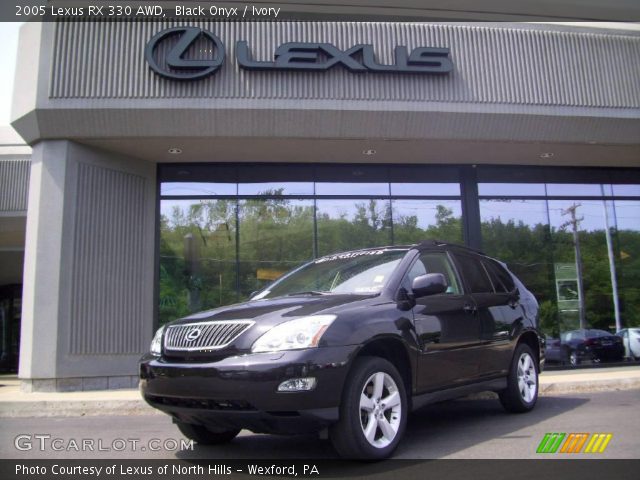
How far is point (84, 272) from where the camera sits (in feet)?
36.4

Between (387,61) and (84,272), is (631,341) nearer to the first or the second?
(387,61)

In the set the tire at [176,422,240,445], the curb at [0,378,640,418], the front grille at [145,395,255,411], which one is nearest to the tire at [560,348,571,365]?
the curb at [0,378,640,418]

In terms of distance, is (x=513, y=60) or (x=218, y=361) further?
(x=513, y=60)

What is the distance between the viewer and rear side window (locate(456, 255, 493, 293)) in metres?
5.89

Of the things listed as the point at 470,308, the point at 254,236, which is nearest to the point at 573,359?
the point at 254,236

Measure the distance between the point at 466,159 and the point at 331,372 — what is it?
1016 centimetres

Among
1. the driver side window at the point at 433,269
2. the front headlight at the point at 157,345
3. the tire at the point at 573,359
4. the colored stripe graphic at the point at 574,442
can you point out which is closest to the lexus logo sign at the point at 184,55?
the driver side window at the point at 433,269

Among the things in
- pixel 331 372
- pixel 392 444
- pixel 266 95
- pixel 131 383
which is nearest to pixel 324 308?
pixel 331 372

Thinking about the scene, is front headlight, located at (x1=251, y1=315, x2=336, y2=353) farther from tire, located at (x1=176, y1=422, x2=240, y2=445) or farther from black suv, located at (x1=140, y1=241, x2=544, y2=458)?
tire, located at (x1=176, y1=422, x2=240, y2=445)

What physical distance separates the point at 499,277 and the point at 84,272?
8.07 metres

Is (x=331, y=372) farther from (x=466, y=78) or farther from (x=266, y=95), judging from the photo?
(x=466, y=78)

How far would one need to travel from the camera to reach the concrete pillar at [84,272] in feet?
34.5

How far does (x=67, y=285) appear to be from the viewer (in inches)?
424

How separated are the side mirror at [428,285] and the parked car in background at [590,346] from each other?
9.93 m
